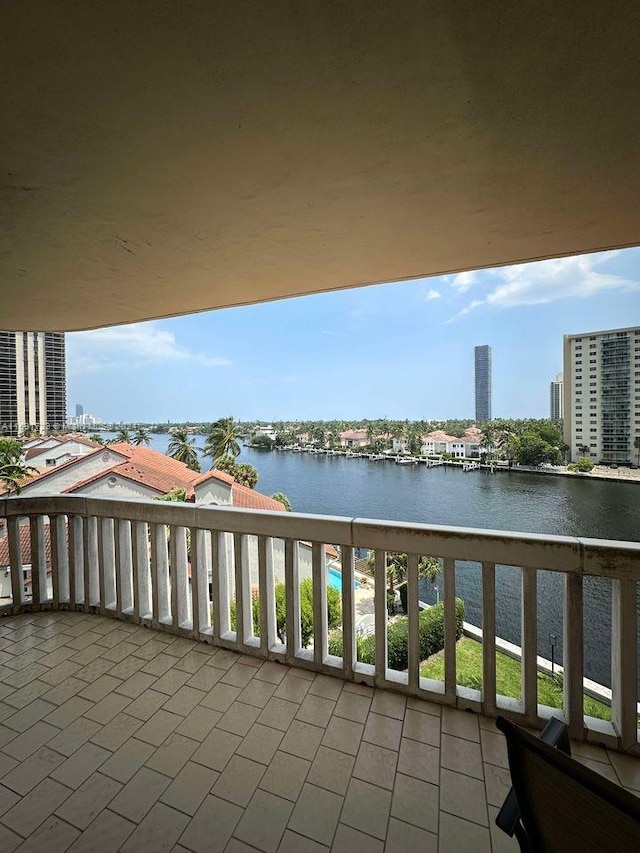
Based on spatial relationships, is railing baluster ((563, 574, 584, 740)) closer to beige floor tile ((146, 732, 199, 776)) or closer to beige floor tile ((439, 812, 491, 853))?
beige floor tile ((439, 812, 491, 853))

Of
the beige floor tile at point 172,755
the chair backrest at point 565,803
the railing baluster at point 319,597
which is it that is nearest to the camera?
the chair backrest at point 565,803

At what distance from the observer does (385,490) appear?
83.2ft

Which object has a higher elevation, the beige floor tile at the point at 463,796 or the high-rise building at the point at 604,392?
the high-rise building at the point at 604,392

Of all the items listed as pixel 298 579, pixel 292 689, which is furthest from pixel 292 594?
pixel 292 689

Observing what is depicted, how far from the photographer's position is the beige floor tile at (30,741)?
5.85 ft

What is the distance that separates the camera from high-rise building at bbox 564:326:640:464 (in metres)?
10.1

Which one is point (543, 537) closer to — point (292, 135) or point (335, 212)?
point (335, 212)

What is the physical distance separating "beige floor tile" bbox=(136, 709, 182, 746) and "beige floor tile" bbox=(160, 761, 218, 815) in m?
0.24

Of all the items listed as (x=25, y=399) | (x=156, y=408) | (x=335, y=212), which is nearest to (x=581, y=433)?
(x=335, y=212)

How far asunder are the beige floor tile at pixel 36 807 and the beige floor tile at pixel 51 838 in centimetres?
3

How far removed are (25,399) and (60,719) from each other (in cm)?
856

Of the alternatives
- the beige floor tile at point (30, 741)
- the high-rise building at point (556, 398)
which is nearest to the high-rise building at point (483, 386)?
the high-rise building at point (556, 398)

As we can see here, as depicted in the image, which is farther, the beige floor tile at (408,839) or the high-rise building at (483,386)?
the high-rise building at (483,386)

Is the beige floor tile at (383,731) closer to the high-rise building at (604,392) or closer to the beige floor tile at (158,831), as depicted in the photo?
the beige floor tile at (158,831)
